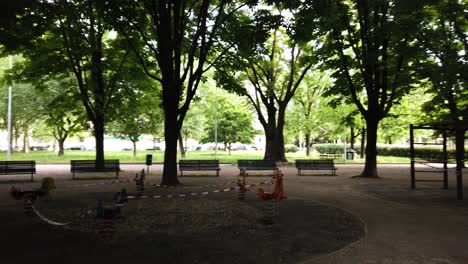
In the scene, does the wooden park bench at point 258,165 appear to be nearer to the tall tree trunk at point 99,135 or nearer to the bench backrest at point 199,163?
the bench backrest at point 199,163

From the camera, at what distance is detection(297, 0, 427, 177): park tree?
16.6m

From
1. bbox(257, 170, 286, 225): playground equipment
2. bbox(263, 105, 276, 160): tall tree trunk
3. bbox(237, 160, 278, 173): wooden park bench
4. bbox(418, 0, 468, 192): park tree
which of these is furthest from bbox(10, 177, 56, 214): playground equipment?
bbox(263, 105, 276, 160): tall tree trunk

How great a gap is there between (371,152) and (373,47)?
600 cm

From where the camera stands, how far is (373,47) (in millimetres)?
19344

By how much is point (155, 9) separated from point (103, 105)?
328 inches

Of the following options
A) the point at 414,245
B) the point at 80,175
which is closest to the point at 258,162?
the point at 80,175

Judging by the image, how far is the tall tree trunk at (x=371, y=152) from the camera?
20250 millimetres

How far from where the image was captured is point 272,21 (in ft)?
46.8

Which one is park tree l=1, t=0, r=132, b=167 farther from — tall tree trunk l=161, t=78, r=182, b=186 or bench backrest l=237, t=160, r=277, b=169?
bench backrest l=237, t=160, r=277, b=169

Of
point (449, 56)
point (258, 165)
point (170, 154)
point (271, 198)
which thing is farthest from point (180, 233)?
point (258, 165)

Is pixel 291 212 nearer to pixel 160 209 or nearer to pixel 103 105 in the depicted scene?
pixel 160 209

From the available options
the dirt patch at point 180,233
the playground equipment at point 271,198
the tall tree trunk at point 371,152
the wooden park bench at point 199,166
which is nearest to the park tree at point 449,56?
the tall tree trunk at point 371,152

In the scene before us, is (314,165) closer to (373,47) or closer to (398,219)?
(373,47)

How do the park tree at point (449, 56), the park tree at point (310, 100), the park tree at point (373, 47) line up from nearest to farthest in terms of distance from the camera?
the park tree at point (449, 56)
the park tree at point (373, 47)
the park tree at point (310, 100)
